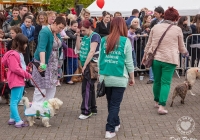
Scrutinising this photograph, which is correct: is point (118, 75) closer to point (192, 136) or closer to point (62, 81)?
point (192, 136)

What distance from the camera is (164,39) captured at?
7.35m

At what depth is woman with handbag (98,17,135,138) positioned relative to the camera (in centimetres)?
598

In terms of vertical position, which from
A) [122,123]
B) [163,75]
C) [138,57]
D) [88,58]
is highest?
[88,58]

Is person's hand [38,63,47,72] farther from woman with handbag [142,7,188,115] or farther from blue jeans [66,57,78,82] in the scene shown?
blue jeans [66,57,78,82]

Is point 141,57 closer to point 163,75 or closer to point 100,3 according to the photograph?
point 163,75

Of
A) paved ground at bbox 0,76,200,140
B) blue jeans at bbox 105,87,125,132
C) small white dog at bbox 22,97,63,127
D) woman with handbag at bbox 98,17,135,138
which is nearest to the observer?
woman with handbag at bbox 98,17,135,138

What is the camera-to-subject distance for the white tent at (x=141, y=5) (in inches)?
580

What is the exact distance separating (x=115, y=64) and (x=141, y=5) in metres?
11.2

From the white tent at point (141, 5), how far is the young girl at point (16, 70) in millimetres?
9241

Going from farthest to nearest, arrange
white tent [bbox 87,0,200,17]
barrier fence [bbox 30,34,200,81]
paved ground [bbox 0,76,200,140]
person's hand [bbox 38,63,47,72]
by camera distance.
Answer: white tent [bbox 87,0,200,17]
barrier fence [bbox 30,34,200,81]
person's hand [bbox 38,63,47,72]
paved ground [bbox 0,76,200,140]

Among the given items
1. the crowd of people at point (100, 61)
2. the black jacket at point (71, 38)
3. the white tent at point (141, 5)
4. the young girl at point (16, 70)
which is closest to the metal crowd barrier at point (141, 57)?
the black jacket at point (71, 38)

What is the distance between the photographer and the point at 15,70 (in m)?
6.59

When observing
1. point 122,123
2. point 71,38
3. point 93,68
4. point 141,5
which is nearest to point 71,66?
point 71,38

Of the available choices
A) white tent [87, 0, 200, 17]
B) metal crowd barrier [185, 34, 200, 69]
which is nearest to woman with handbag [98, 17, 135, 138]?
metal crowd barrier [185, 34, 200, 69]
